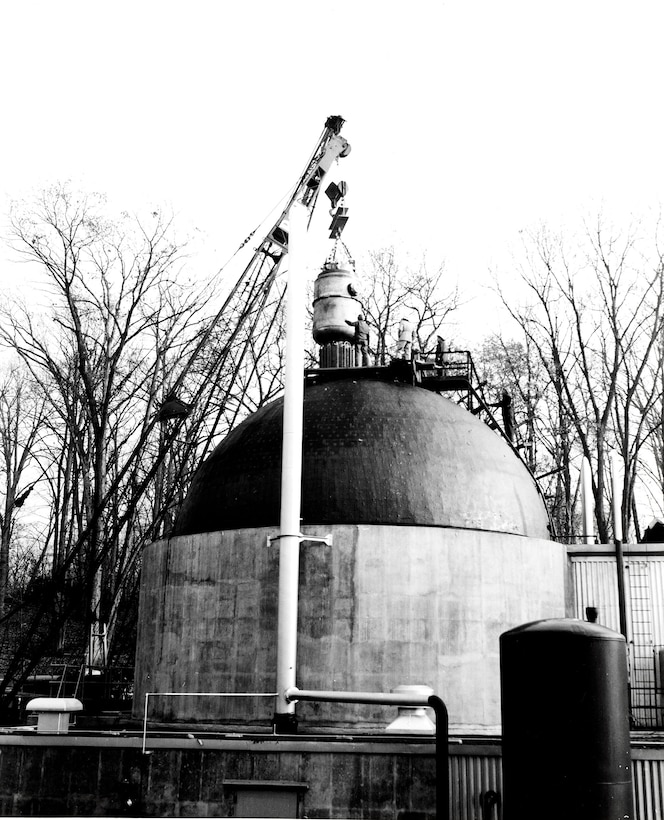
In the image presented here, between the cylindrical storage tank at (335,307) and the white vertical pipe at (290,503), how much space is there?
196 inches

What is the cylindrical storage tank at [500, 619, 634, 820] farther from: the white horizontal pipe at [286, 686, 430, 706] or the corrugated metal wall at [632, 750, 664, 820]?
the white horizontal pipe at [286, 686, 430, 706]

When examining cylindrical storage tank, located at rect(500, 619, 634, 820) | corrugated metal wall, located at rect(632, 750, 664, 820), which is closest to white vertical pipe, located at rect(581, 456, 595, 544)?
corrugated metal wall, located at rect(632, 750, 664, 820)

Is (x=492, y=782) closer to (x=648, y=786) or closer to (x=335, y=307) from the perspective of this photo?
(x=648, y=786)

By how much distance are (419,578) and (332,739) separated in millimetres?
4952

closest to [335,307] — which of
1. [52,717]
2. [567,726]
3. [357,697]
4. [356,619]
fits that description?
[356,619]

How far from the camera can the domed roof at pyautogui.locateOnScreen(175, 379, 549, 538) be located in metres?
22.1

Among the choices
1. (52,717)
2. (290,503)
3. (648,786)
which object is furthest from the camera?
(290,503)

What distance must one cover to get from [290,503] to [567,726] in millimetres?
10207

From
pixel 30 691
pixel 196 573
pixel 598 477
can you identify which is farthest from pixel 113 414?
pixel 598 477

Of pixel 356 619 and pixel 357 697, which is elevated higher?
pixel 356 619

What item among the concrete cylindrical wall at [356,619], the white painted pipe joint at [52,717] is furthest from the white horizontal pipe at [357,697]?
the white painted pipe joint at [52,717]

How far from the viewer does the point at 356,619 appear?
20.8 meters

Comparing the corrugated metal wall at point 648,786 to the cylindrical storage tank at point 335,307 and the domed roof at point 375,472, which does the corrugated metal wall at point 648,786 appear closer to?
the domed roof at point 375,472

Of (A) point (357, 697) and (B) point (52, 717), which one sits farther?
(B) point (52, 717)
